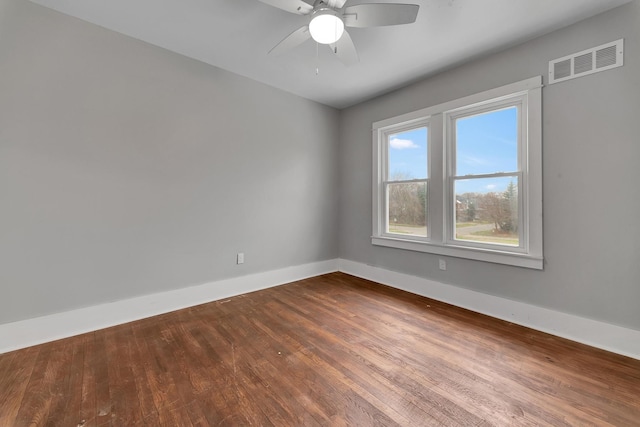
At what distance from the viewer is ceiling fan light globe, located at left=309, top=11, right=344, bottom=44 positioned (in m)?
1.72

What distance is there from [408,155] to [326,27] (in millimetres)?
2202

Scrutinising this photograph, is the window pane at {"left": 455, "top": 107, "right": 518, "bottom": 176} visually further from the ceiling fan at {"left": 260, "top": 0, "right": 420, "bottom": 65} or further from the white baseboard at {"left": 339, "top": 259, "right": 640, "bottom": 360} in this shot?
the ceiling fan at {"left": 260, "top": 0, "right": 420, "bottom": 65}

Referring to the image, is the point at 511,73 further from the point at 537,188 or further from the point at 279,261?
the point at 279,261

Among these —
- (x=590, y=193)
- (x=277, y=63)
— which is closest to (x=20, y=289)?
(x=277, y=63)

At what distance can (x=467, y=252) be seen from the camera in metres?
2.86

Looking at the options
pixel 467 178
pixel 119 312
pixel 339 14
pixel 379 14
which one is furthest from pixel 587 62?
pixel 119 312

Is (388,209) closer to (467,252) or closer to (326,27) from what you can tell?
(467,252)

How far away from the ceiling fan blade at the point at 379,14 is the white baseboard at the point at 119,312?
9.51 feet

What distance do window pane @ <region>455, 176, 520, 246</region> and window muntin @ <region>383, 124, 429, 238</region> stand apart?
44cm

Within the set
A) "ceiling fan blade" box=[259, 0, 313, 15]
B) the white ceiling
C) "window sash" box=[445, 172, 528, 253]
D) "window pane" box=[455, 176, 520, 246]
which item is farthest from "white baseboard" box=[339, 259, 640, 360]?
"ceiling fan blade" box=[259, 0, 313, 15]

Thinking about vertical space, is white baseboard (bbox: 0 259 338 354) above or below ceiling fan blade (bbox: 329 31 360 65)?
below

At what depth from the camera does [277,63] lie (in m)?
2.90

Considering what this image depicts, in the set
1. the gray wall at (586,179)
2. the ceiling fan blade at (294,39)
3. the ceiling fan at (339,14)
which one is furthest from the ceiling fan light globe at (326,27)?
the gray wall at (586,179)

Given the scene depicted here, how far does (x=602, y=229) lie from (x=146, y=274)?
412cm
